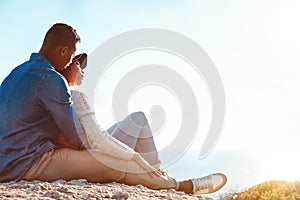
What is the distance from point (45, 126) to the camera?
16.5ft

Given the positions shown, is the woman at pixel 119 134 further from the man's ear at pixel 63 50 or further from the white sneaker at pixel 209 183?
the white sneaker at pixel 209 183

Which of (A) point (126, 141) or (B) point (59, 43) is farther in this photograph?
(A) point (126, 141)

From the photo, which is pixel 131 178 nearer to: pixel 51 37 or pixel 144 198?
pixel 144 198

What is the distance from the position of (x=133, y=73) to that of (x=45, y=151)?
3.81 m

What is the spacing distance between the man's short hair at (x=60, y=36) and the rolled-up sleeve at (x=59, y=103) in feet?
1.62

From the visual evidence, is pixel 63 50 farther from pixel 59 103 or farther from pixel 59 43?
pixel 59 103

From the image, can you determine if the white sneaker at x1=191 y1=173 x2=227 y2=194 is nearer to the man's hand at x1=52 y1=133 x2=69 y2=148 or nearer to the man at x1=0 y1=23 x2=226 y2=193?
the man at x1=0 y1=23 x2=226 y2=193

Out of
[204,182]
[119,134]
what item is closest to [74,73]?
[119,134]

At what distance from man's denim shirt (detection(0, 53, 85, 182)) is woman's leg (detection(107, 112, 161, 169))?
1.11 metres

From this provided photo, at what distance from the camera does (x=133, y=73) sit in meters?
8.47

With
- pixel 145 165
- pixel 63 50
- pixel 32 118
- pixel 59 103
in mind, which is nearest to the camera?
pixel 59 103

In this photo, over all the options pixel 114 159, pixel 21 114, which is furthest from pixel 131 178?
pixel 21 114

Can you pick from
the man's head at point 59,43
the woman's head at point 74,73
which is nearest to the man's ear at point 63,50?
the man's head at point 59,43

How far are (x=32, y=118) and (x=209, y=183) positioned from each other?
251cm
